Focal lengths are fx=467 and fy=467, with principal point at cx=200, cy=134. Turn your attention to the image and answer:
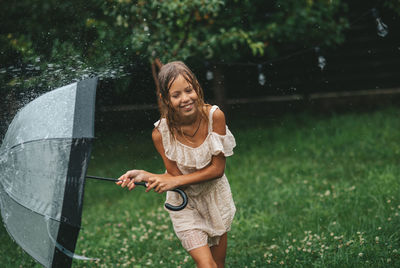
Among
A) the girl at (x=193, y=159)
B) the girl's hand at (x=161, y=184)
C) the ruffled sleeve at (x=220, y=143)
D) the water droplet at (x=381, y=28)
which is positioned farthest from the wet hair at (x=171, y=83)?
the water droplet at (x=381, y=28)

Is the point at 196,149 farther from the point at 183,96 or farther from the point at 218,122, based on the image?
the point at 183,96

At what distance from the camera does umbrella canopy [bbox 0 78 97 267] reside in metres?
1.79

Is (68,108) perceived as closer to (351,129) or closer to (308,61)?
(308,61)

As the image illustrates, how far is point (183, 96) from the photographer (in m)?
2.21

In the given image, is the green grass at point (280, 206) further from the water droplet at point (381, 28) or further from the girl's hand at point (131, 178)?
the water droplet at point (381, 28)

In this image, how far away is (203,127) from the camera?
2.36 m

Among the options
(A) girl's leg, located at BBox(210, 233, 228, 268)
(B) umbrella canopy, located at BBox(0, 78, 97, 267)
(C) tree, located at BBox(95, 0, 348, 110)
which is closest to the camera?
(B) umbrella canopy, located at BBox(0, 78, 97, 267)

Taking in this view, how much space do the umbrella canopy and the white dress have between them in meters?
0.57

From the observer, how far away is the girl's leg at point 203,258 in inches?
88.0

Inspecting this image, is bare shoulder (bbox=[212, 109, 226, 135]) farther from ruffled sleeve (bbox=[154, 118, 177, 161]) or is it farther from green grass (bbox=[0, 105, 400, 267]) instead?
green grass (bbox=[0, 105, 400, 267])

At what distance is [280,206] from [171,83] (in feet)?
7.43

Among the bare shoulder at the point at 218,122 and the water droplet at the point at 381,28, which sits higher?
the water droplet at the point at 381,28

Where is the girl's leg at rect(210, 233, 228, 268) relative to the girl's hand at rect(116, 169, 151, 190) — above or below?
below

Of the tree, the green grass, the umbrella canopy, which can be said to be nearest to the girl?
the umbrella canopy
